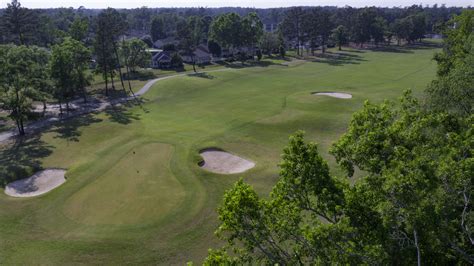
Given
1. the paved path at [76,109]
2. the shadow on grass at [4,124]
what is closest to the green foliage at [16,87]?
the paved path at [76,109]

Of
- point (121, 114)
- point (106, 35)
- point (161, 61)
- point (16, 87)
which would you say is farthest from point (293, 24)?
point (16, 87)

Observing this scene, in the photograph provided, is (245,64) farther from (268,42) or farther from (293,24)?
(293,24)

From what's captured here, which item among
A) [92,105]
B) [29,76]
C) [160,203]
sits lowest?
[160,203]

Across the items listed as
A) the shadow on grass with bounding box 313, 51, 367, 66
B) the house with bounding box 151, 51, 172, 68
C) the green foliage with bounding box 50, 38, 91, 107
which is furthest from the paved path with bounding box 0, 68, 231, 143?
the shadow on grass with bounding box 313, 51, 367, 66

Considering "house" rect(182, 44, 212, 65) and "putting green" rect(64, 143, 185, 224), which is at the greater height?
"house" rect(182, 44, 212, 65)

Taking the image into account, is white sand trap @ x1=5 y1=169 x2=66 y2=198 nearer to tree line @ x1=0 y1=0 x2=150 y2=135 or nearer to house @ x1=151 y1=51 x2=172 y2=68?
tree line @ x1=0 y1=0 x2=150 y2=135

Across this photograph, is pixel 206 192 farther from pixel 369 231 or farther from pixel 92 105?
pixel 92 105

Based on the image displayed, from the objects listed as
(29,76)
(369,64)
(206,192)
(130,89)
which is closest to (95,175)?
(206,192)
